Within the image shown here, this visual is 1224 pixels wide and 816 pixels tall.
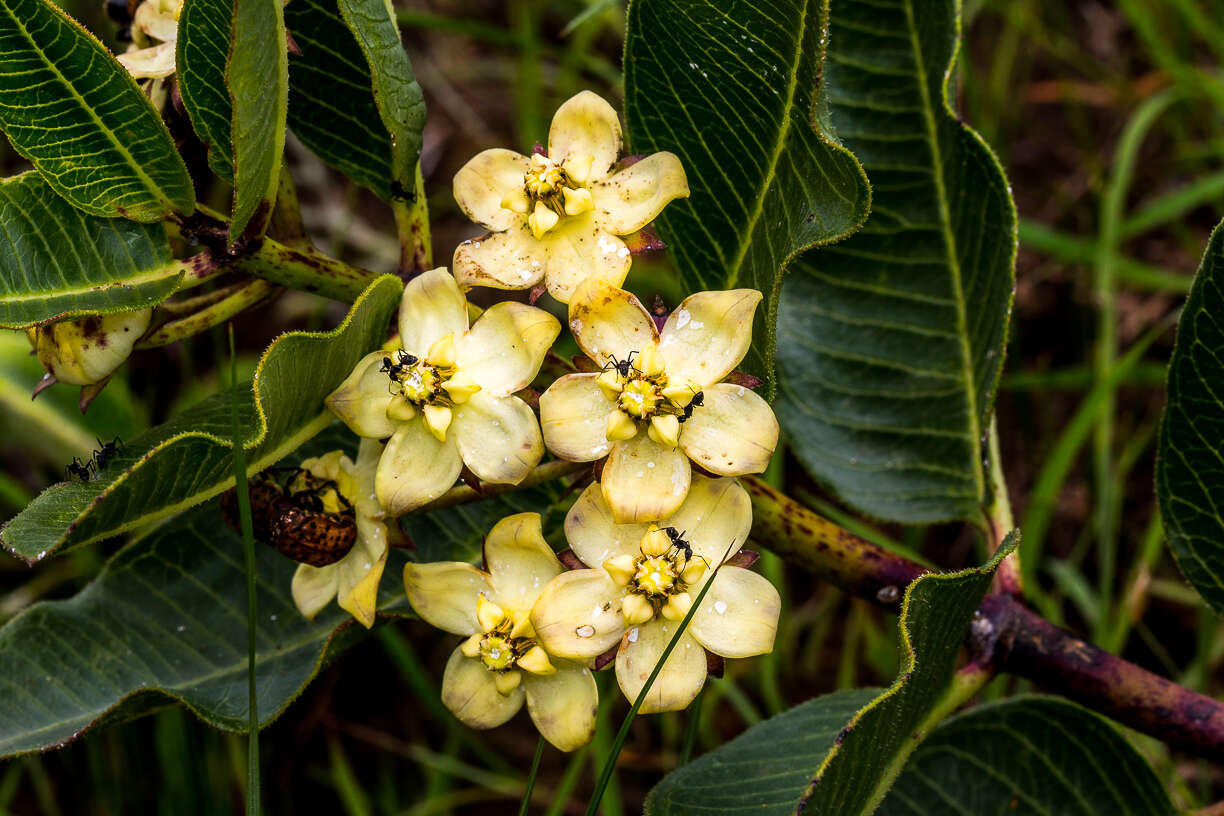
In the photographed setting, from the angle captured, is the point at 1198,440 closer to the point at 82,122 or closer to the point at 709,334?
the point at 709,334

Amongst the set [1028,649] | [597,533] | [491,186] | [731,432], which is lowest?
[1028,649]

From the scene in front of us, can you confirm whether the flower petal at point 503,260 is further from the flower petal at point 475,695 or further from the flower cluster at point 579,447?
the flower petal at point 475,695

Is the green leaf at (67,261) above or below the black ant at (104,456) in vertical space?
above

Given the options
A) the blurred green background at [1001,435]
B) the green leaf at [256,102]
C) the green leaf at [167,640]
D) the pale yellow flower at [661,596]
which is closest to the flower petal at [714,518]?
the pale yellow flower at [661,596]

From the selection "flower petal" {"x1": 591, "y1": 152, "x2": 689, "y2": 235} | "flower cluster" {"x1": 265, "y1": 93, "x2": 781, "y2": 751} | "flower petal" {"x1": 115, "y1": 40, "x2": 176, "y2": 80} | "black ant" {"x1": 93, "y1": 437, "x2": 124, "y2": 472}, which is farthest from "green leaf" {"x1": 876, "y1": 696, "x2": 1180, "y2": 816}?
"flower petal" {"x1": 115, "y1": 40, "x2": 176, "y2": 80}

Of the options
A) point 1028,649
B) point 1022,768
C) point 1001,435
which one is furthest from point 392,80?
point 1001,435

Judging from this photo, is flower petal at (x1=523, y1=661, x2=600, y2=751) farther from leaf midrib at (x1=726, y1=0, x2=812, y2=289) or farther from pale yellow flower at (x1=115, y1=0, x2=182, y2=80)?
pale yellow flower at (x1=115, y1=0, x2=182, y2=80)
